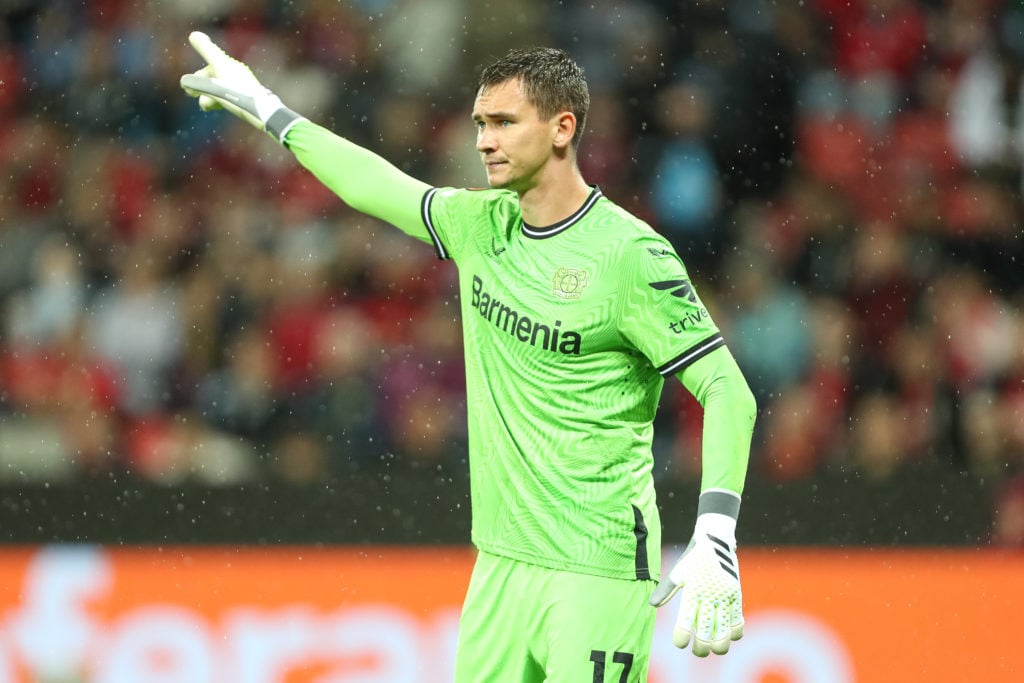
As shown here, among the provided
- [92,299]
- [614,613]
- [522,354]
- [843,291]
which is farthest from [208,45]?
[843,291]

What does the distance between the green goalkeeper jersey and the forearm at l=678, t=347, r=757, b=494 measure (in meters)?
0.04

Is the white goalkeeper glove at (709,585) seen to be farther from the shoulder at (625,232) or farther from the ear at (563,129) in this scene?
the ear at (563,129)

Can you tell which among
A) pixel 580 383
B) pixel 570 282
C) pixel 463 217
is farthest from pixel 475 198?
pixel 580 383

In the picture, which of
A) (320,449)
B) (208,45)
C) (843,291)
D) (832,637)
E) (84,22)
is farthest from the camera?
(84,22)

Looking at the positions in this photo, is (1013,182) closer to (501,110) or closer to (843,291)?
(843,291)

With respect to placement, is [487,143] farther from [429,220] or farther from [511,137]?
[429,220]

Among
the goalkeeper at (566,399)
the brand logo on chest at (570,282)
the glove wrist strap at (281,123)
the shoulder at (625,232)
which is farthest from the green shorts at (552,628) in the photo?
the glove wrist strap at (281,123)

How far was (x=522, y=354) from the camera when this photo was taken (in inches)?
149

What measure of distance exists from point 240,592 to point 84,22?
4.45 metres

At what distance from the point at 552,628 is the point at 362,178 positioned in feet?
4.00

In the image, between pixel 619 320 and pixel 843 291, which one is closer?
pixel 619 320

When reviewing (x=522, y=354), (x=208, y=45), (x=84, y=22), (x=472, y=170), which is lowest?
(x=522, y=354)

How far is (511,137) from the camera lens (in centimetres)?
376

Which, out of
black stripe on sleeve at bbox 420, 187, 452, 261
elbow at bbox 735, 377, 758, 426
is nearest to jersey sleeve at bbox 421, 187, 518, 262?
black stripe on sleeve at bbox 420, 187, 452, 261
